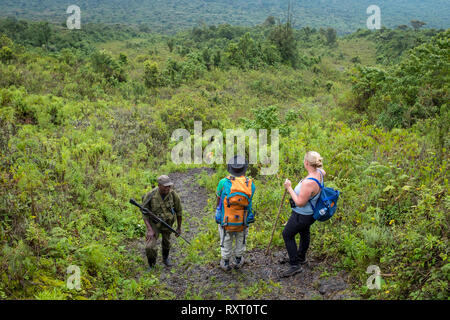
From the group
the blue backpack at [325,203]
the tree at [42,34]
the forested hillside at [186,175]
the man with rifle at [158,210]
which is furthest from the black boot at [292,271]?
the tree at [42,34]

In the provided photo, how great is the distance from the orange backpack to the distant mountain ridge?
195ft

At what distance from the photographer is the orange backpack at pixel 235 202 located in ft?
15.5

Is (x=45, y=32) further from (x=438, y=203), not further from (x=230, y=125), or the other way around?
(x=438, y=203)

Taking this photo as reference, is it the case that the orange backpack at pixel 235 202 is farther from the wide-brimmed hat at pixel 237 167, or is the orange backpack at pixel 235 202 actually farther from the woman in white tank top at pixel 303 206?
the woman in white tank top at pixel 303 206

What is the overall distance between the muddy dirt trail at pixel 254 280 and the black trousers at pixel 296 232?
0.96ft

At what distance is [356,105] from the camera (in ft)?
44.4

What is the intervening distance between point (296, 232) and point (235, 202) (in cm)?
107

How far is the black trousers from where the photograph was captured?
183 inches

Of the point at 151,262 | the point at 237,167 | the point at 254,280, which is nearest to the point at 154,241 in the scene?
the point at 151,262

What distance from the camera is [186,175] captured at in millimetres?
10633

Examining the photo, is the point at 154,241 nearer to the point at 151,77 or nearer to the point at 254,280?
the point at 254,280

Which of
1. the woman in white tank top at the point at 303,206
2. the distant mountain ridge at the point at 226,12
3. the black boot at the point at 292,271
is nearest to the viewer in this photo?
the woman in white tank top at the point at 303,206

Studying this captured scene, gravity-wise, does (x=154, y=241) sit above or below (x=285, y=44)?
below

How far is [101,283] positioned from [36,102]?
1034 centimetres
